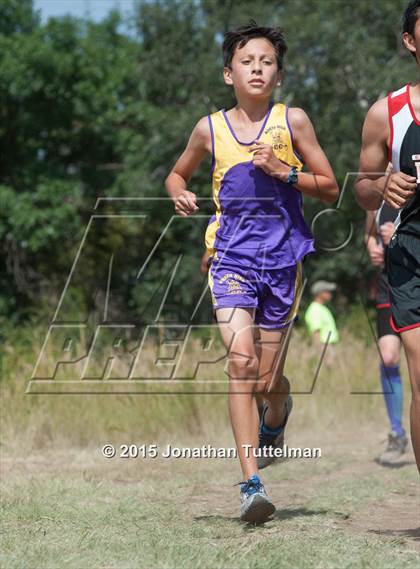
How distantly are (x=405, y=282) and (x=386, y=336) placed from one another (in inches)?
137

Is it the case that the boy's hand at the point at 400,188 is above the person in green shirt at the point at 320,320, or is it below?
below

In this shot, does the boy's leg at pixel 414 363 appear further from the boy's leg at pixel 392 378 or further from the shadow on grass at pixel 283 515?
the boy's leg at pixel 392 378

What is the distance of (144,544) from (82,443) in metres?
4.74

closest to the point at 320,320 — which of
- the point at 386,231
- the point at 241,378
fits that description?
the point at 386,231

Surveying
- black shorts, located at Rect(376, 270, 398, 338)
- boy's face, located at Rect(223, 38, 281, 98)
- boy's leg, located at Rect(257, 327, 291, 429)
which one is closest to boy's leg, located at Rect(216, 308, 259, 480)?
boy's leg, located at Rect(257, 327, 291, 429)

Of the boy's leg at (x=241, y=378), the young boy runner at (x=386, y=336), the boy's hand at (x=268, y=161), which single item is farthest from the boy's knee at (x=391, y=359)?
the boy's hand at (x=268, y=161)

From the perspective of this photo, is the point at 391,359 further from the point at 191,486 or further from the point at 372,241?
the point at 191,486

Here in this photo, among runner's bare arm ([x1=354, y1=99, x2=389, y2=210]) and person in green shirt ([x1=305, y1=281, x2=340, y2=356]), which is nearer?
runner's bare arm ([x1=354, y1=99, x2=389, y2=210])

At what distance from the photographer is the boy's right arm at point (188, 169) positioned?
16.6ft

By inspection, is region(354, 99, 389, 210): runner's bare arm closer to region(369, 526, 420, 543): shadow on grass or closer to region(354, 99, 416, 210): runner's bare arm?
region(354, 99, 416, 210): runner's bare arm

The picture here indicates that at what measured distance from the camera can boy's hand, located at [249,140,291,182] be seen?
195 inches

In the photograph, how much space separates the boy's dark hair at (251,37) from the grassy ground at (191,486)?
8.31 ft

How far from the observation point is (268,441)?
575cm

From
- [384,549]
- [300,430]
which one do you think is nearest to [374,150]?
[384,549]
